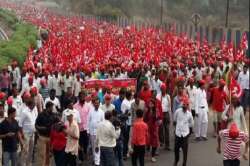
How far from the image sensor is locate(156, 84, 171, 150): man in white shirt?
565 inches

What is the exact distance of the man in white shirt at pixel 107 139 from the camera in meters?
11.2

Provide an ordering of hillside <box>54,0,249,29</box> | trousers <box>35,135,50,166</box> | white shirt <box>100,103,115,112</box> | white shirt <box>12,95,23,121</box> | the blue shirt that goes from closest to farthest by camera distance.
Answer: trousers <box>35,135,50,166</box> < white shirt <box>12,95,23,121</box> < white shirt <box>100,103,115,112</box> < the blue shirt < hillside <box>54,0,249,29</box>

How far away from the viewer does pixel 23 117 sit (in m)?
11.9

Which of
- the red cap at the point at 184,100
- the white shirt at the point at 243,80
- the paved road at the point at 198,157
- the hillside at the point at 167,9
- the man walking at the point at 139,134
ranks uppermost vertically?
the hillside at the point at 167,9

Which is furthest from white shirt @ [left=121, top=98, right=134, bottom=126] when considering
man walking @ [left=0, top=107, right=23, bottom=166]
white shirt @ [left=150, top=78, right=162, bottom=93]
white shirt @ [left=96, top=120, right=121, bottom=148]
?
white shirt @ [left=150, top=78, right=162, bottom=93]

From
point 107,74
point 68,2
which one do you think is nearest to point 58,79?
point 107,74

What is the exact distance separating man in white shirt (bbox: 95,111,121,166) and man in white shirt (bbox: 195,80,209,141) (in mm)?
4197

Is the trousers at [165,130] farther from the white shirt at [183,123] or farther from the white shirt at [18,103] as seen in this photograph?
the white shirt at [18,103]

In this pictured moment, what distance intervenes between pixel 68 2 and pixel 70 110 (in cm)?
10324

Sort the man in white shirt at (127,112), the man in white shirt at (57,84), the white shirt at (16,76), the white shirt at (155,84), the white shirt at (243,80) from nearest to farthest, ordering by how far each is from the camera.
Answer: the man in white shirt at (127,112) → the white shirt at (155,84) → the man in white shirt at (57,84) → the white shirt at (243,80) → the white shirt at (16,76)

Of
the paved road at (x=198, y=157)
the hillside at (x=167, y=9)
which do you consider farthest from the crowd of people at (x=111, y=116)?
the hillside at (x=167, y=9)

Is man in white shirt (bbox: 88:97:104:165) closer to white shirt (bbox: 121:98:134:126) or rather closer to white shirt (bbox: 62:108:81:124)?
white shirt (bbox: 62:108:81:124)

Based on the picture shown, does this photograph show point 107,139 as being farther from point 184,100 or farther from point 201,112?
point 201,112

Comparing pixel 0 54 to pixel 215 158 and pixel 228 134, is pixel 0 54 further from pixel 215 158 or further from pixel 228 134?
pixel 228 134
